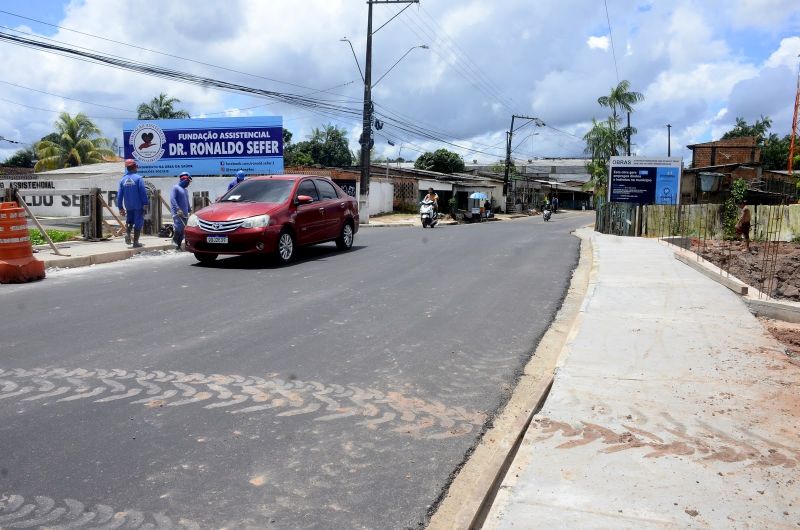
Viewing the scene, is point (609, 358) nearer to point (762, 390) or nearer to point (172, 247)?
point (762, 390)

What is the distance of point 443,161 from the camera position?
211ft

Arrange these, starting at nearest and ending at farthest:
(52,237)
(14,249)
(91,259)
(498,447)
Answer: (498,447)
(14,249)
(91,259)
(52,237)

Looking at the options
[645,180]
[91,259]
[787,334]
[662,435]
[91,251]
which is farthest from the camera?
[645,180]

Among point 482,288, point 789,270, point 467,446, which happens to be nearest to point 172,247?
point 482,288

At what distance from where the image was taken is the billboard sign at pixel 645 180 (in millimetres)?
25500

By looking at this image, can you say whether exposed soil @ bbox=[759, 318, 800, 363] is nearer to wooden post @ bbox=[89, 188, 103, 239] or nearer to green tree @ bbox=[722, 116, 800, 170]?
wooden post @ bbox=[89, 188, 103, 239]

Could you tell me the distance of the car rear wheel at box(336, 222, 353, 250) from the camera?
13789 millimetres

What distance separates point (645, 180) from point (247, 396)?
78.8 ft

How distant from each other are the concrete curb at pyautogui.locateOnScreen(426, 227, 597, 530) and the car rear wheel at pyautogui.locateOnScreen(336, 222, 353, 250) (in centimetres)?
738

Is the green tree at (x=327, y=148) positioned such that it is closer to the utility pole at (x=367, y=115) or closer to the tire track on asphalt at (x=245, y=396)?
the utility pole at (x=367, y=115)

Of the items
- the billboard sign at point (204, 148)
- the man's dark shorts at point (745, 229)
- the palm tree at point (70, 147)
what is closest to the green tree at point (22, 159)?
the palm tree at point (70, 147)

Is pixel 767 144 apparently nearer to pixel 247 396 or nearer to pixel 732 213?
pixel 732 213

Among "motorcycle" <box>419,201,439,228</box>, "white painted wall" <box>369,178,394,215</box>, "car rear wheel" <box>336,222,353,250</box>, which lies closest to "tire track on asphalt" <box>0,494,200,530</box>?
"car rear wheel" <box>336,222,353,250</box>

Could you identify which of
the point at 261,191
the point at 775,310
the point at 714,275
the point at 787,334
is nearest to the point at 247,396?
the point at 787,334
